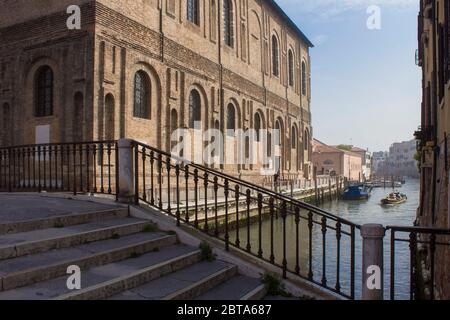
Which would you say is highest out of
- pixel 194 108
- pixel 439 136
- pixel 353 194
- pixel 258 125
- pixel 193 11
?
pixel 193 11

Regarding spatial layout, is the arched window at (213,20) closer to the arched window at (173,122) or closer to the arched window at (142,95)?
the arched window at (173,122)

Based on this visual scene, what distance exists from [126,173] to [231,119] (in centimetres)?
1689

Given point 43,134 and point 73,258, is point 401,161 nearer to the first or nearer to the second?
point 43,134

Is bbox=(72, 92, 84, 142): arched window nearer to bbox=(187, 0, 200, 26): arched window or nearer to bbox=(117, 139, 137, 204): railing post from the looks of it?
bbox=(117, 139, 137, 204): railing post

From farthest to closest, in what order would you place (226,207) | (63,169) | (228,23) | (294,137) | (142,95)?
(294,137), (228,23), (142,95), (63,169), (226,207)

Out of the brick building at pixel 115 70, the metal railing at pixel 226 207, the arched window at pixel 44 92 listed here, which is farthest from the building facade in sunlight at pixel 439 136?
the arched window at pixel 44 92

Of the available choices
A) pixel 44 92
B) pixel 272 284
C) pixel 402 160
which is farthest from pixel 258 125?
pixel 402 160

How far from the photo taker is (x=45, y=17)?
1409cm

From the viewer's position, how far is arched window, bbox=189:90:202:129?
745 inches

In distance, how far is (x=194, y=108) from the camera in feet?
63.7

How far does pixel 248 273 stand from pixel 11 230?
9.93ft

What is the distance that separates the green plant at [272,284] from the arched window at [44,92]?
12.0 m

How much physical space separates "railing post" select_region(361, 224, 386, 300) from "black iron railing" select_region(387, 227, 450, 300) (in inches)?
4.9

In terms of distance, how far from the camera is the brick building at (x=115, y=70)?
13.4 m
